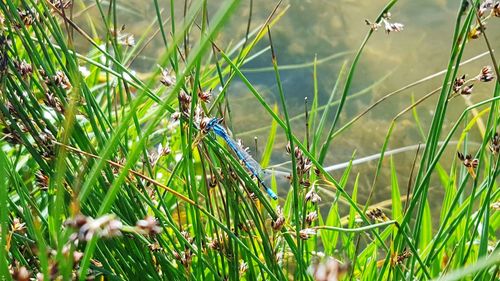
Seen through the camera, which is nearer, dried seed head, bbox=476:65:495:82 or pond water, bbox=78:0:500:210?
dried seed head, bbox=476:65:495:82

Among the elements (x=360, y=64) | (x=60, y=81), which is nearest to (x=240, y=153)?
(x=60, y=81)

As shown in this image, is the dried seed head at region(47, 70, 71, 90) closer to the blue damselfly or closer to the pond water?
the blue damselfly

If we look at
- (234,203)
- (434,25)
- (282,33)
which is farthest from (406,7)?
(234,203)

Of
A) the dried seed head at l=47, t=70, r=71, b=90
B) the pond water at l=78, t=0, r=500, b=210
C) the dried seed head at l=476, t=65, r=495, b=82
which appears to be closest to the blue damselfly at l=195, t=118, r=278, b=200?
the dried seed head at l=47, t=70, r=71, b=90

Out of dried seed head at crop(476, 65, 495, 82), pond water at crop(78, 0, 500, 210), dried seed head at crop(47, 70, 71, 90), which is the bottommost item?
pond water at crop(78, 0, 500, 210)

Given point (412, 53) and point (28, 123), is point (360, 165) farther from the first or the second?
point (28, 123)

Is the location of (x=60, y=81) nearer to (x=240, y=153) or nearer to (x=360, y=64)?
(x=240, y=153)

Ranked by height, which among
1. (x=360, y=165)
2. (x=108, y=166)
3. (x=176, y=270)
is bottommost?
(x=360, y=165)

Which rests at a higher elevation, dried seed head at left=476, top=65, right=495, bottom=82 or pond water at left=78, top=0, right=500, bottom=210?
dried seed head at left=476, top=65, right=495, bottom=82
